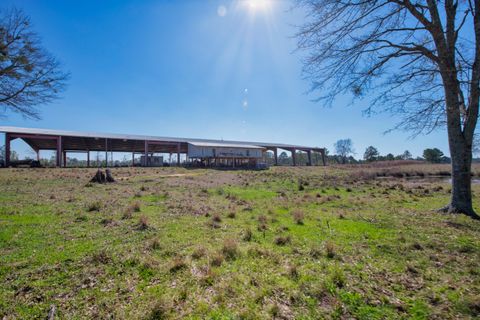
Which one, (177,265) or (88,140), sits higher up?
(88,140)

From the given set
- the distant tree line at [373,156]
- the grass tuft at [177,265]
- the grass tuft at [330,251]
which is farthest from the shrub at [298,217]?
the distant tree line at [373,156]

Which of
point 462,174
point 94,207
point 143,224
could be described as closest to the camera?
point 143,224

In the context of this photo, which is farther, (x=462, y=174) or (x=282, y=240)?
(x=462, y=174)

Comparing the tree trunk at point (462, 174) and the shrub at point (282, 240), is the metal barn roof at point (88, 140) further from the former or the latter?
the tree trunk at point (462, 174)

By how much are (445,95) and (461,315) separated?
8.25 m

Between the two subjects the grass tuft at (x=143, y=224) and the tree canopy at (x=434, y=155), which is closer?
the grass tuft at (x=143, y=224)

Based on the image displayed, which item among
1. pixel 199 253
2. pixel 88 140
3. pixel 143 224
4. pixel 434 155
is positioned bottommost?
pixel 199 253

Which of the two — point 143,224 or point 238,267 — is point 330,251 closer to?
point 238,267

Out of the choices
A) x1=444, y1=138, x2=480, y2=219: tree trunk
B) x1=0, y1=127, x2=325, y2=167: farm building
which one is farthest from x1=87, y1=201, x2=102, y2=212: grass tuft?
x1=0, y1=127, x2=325, y2=167: farm building

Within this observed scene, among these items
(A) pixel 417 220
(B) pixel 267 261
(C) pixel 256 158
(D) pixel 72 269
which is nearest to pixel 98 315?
(D) pixel 72 269

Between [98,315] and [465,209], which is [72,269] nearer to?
[98,315]

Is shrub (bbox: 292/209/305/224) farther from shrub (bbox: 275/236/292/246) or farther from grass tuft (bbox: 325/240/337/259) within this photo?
grass tuft (bbox: 325/240/337/259)

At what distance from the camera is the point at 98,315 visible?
320 centimetres

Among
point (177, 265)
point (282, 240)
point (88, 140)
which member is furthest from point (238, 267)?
point (88, 140)
